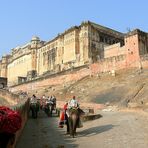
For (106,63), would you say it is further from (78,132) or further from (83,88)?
(78,132)

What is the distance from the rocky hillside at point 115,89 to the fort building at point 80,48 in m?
3.70

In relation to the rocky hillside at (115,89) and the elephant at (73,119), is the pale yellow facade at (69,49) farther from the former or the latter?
the elephant at (73,119)

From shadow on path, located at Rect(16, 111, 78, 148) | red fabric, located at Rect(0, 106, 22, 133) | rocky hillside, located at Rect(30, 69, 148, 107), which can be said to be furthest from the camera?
rocky hillside, located at Rect(30, 69, 148, 107)

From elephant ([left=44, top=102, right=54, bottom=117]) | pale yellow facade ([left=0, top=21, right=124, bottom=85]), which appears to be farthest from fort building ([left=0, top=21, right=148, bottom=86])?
elephant ([left=44, top=102, right=54, bottom=117])

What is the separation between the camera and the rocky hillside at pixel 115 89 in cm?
2844

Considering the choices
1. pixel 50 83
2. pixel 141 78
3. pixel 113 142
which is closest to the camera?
pixel 113 142

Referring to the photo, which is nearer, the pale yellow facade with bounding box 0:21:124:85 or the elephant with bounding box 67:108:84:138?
the elephant with bounding box 67:108:84:138

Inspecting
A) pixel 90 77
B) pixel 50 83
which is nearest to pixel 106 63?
pixel 90 77

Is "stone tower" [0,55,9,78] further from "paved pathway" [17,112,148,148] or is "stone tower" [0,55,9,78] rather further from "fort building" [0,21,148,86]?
"paved pathway" [17,112,148,148]

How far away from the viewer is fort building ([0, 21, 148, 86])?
4164 centimetres

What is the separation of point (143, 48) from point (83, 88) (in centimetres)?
966

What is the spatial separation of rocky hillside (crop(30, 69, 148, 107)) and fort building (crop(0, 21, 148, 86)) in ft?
12.1

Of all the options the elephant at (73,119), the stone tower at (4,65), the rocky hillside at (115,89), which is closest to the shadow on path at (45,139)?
the elephant at (73,119)

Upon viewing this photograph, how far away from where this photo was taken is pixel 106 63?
42875 mm
